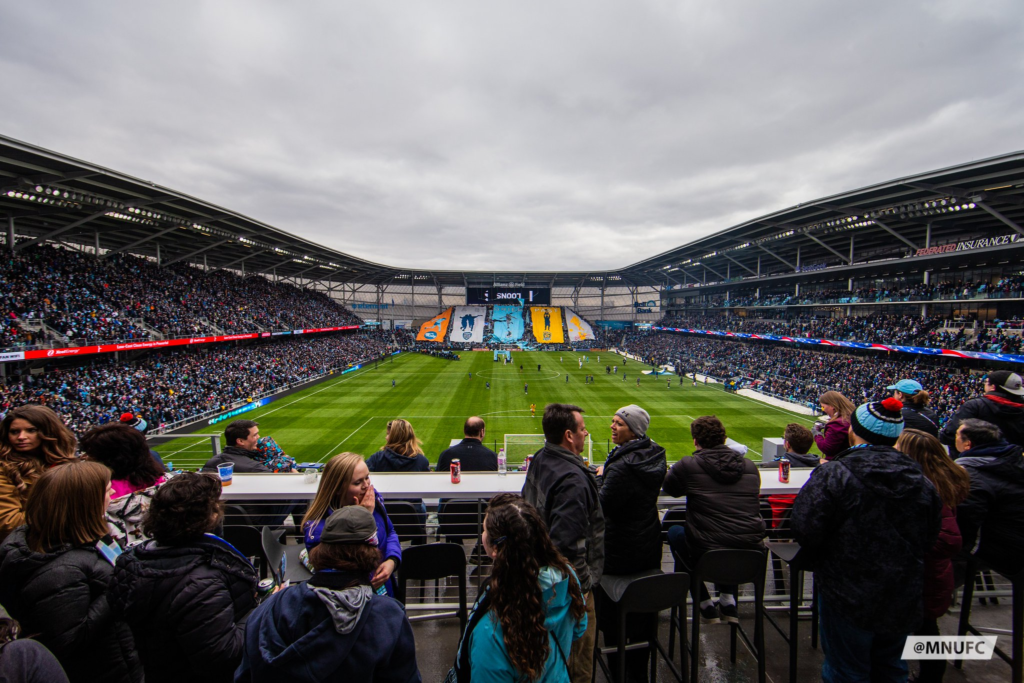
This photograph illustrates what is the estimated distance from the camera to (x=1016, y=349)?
79.2 ft

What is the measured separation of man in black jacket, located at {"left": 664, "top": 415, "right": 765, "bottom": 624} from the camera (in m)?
3.23

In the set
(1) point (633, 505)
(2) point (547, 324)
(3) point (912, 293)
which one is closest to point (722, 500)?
(1) point (633, 505)

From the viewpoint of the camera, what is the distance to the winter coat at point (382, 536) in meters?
2.63

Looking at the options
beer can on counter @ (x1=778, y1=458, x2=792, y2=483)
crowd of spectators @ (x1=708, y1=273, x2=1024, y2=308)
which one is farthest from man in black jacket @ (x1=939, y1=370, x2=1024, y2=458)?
crowd of spectators @ (x1=708, y1=273, x2=1024, y2=308)

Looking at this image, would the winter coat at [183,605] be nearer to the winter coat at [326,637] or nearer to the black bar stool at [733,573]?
the winter coat at [326,637]

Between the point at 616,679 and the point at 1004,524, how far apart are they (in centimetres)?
321

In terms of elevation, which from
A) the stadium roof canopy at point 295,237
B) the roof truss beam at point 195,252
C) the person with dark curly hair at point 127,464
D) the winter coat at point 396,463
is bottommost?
the winter coat at point 396,463

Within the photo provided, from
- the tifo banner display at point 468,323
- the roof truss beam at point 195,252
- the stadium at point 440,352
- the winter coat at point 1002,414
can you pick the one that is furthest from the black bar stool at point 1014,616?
the tifo banner display at point 468,323

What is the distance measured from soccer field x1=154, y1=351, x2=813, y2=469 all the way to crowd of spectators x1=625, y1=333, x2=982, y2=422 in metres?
4.10

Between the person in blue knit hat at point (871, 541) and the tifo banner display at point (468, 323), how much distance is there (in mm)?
70204

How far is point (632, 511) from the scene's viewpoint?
3186mm

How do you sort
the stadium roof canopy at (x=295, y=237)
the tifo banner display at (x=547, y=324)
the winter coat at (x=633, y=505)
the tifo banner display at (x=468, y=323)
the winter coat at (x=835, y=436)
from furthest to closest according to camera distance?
the tifo banner display at (x=468, y=323)
the tifo banner display at (x=547, y=324)
the stadium roof canopy at (x=295, y=237)
the winter coat at (x=835, y=436)
the winter coat at (x=633, y=505)

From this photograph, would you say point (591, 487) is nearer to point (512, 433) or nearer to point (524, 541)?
point (524, 541)

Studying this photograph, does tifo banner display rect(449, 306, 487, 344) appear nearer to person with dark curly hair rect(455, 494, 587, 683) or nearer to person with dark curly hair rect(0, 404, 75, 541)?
person with dark curly hair rect(0, 404, 75, 541)
